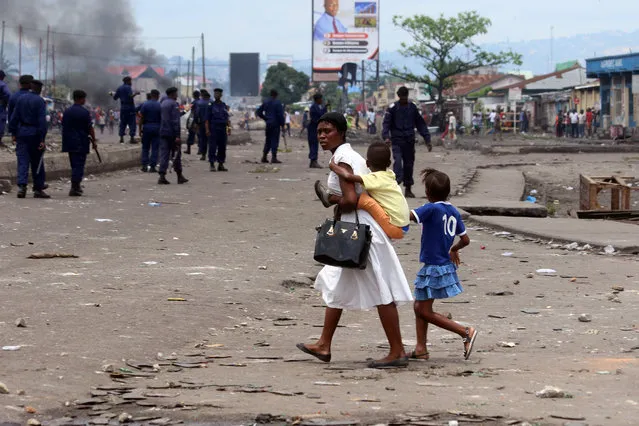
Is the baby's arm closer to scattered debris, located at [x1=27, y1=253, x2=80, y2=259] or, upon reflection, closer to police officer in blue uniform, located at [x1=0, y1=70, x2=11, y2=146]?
scattered debris, located at [x1=27, y1=253, x2=80, y2=259]

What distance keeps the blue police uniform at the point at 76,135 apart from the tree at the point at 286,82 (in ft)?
313

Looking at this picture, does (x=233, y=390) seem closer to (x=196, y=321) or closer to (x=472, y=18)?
(x=196, y=321)

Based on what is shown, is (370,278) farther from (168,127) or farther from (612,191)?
(168,127)

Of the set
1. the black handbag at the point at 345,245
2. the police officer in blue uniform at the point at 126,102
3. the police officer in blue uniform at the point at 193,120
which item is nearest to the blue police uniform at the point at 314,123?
the police officer in blue uniform at the point at 193,120

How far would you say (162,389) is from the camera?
211 inches

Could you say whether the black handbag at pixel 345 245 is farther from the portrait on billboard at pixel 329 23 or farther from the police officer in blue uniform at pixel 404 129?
the portrait on billboard at pixel 329 23

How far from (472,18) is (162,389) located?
7601 centimetres

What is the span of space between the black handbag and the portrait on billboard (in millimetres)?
53712

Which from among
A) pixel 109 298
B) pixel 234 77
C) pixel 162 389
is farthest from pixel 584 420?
pixel 234 77

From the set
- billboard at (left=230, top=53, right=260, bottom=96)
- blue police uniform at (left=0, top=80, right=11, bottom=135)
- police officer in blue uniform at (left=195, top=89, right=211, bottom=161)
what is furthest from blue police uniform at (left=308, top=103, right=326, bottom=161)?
billboard at (left=230, top=53, right=260, bottom=96)

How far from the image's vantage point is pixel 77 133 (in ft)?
53.3

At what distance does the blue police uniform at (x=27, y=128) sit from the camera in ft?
51.5

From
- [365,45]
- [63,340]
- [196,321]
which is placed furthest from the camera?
[365,45]

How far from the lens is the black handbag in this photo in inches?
232
